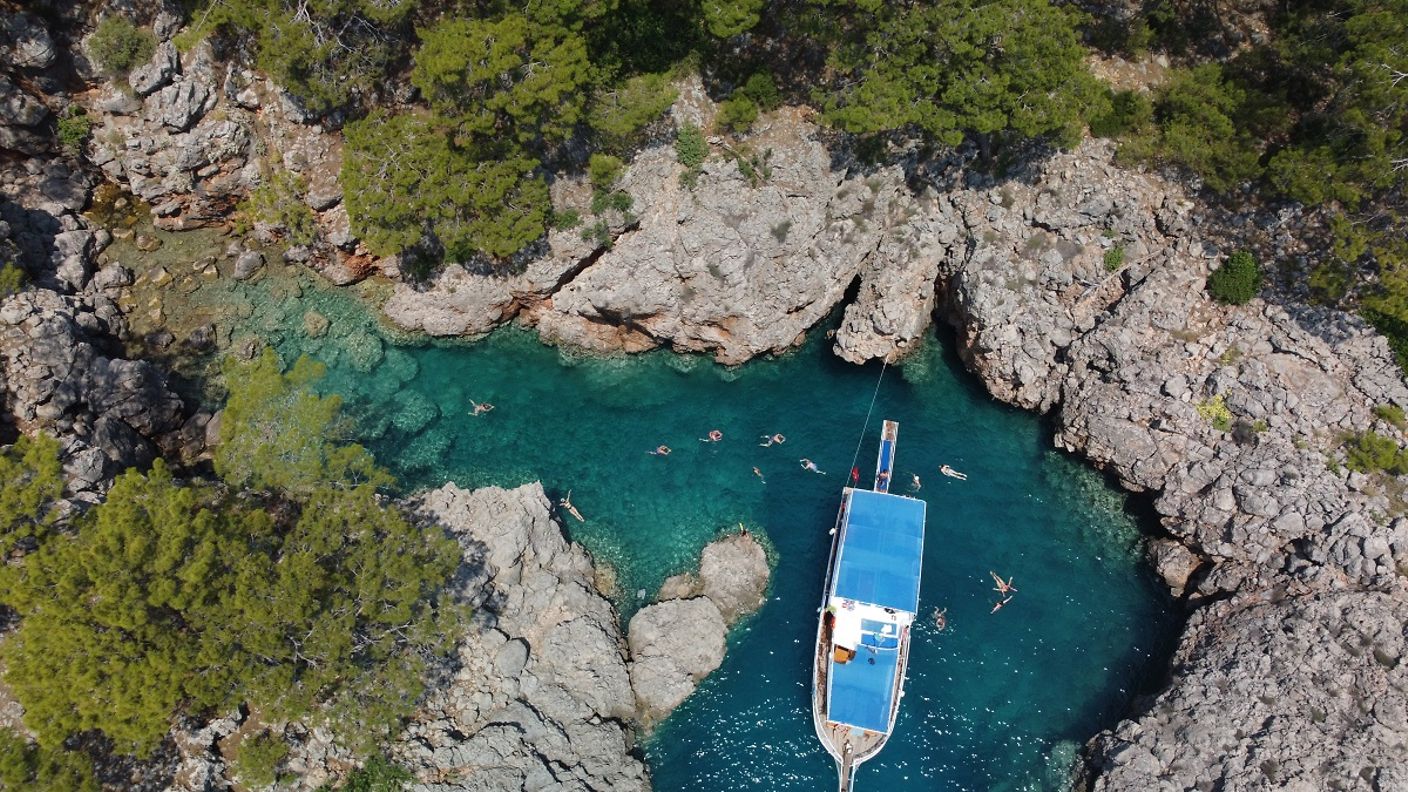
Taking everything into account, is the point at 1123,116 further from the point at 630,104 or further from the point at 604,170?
the point at 604,170

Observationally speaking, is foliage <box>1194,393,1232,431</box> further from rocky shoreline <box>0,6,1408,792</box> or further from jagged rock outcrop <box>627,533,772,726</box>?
jagged rock outcrop <box>627,533,772,726</box>

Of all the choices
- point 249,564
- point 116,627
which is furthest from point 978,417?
point 116,627

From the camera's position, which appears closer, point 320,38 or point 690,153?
point 320,38

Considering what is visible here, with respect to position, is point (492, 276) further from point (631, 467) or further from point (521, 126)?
point (631, 467)

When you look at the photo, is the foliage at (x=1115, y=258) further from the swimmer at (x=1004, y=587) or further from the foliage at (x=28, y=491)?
the foliage at (x=28, y=491)

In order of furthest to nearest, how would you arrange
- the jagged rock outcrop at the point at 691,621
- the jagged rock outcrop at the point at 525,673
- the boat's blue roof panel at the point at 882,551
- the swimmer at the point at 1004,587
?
the swimmer at the point at 1004,587 < the boat's blue roof panel at the point at 882,551 < the jagged rock outcrop at the point at 691,621 < the jagged rock outcrop at the point at 525,673

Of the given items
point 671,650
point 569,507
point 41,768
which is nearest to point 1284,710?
point 671,650

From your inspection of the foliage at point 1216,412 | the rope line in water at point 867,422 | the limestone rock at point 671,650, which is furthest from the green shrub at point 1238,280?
the limestone rock at point 671,650
